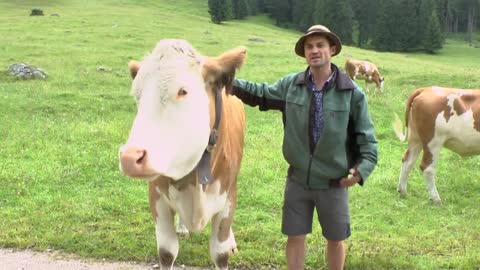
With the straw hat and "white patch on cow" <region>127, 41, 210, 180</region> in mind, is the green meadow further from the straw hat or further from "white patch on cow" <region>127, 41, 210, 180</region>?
the straw hat

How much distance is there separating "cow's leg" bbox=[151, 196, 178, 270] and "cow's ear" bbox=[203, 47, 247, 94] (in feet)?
4.09

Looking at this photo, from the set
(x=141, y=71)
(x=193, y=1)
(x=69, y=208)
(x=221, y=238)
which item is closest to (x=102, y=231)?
(x=69, y=208)

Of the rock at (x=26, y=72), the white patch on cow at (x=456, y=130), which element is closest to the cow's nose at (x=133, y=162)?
the white patch on cow at (x=456, y=130)

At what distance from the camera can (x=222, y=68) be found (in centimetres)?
359

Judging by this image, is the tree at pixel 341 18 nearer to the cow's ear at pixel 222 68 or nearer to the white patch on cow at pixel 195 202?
the white patch on cow at pixel 195 202

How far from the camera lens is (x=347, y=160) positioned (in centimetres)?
436

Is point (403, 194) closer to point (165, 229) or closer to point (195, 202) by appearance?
point (165, 229)

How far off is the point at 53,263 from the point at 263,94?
2.82 metres

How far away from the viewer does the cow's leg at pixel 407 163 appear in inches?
332

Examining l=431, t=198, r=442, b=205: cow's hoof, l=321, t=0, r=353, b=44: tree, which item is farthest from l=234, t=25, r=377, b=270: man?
l=321, t=0, r=353, b=44: tree

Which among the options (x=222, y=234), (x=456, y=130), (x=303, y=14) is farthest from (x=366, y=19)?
(x=222, y=234)

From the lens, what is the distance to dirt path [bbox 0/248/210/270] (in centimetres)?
546

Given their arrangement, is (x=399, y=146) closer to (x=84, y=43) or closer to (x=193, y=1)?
(x=84, y=43)

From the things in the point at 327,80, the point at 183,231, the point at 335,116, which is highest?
the point at 327,80
